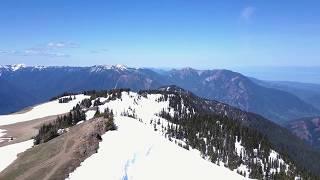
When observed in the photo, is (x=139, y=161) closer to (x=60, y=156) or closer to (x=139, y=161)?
(x=139, y=161)

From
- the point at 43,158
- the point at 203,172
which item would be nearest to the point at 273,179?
the point at 203,172

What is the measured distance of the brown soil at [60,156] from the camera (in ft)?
184

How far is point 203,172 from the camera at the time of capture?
218 ft

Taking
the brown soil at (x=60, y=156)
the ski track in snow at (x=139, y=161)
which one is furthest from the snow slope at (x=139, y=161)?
the brown soil at (x=60, y=156)

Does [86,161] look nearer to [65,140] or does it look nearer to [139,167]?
[139,167]

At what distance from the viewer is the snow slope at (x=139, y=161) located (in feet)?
180

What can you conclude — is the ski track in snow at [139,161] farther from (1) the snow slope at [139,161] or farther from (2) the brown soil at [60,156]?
(2) the brown soil at [60,156]

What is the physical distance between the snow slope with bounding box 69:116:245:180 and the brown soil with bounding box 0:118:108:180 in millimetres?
1409

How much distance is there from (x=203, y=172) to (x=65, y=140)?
76.2 ft

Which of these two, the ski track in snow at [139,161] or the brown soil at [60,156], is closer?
the ski track in snow at [139,161]

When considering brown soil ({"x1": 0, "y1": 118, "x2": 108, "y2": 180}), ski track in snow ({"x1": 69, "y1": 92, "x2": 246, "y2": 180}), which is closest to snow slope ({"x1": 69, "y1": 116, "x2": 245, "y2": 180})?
ski track in snow ({"x1": 69, "y1": 92, "x2": 246, "y2": 180})

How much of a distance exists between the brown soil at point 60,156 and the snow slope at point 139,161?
141 centimetres

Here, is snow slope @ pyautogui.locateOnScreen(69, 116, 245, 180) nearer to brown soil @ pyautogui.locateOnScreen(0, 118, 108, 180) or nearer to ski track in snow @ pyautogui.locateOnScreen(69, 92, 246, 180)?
ski track in snow @ pyautogui.locateOnScreen(69, 92, 246, 180)

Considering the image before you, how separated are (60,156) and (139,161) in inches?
456
